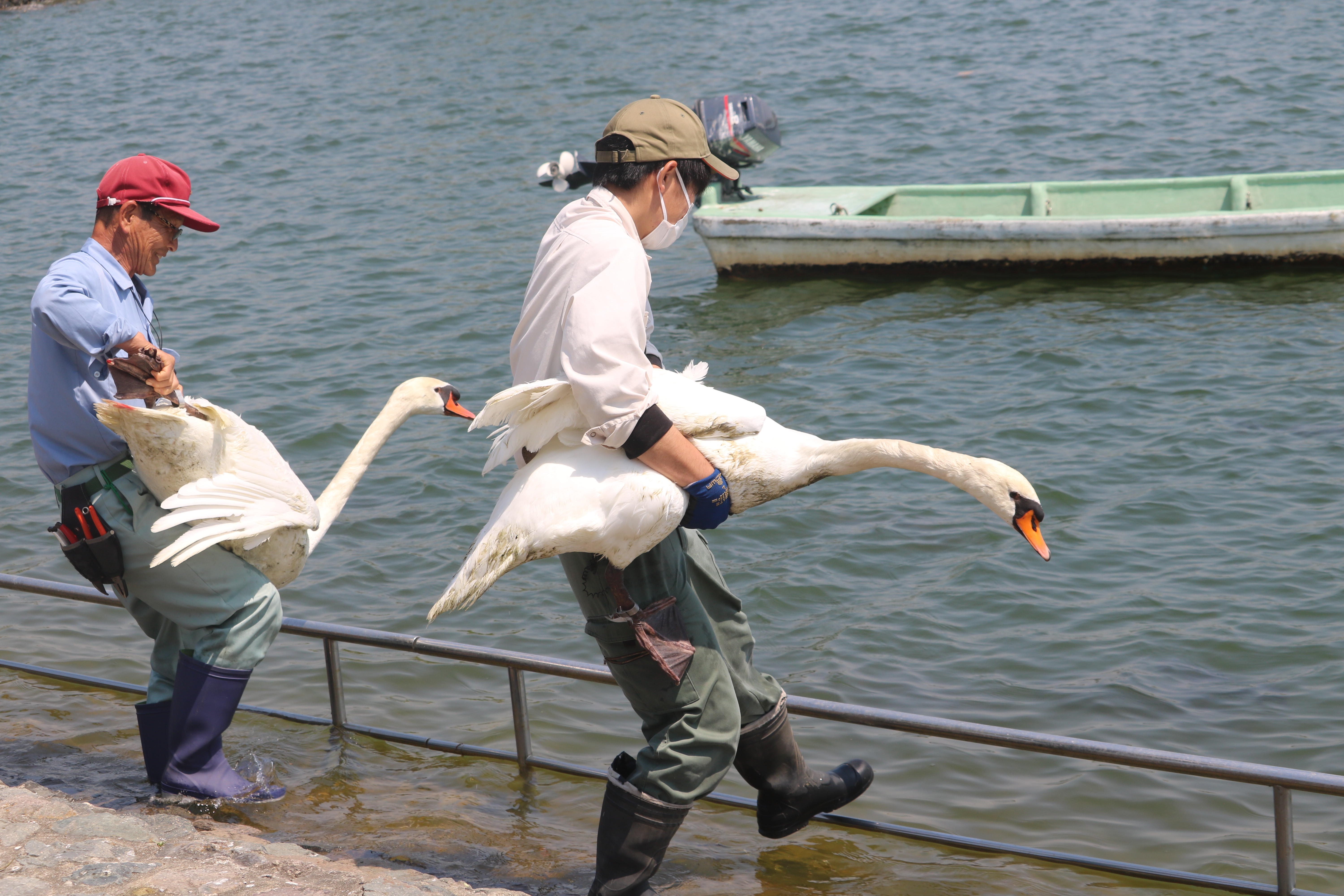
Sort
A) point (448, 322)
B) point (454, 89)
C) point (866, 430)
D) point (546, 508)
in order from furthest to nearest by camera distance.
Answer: point (454, 89) < point (448, 322) < point (866, 430) < point (546, 508)

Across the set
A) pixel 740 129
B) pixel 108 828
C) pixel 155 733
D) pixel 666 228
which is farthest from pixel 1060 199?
pixel 108 828

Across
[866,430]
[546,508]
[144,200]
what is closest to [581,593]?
[546,508]

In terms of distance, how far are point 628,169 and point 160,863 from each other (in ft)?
7.97

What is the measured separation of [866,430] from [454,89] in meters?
14.8

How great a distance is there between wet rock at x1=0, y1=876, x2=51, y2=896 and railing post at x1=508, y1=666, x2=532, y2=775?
5.14 ft

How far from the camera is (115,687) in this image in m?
5.61

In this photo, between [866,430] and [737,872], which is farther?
[866,430]

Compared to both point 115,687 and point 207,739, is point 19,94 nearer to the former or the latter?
point 115,687

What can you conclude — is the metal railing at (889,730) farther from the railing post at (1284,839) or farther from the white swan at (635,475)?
the white swan at (635,475)

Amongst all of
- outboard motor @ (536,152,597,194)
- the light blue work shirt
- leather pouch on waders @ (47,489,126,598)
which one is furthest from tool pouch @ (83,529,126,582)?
outboard motor @ (536,152,597,194)

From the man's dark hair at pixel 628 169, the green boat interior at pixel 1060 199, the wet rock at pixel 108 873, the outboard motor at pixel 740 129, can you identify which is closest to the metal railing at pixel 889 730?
the wet rock at pixel 108 873

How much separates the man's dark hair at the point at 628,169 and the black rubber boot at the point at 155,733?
7.86 ft

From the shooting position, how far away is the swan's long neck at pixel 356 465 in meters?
4.53

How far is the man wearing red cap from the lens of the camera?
395cm
